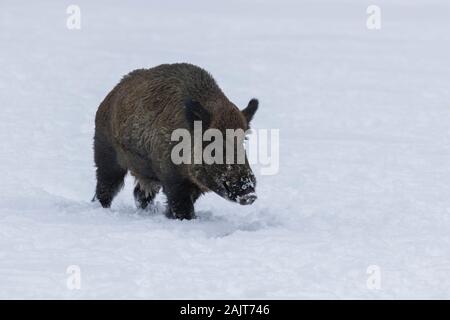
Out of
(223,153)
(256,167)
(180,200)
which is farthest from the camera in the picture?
(256,167)

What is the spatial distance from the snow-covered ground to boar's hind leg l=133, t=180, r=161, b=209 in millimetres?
226

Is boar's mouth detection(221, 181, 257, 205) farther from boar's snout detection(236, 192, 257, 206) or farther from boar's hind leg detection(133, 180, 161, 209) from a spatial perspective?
boar's hind leg detection(133, 180, 161, 209)

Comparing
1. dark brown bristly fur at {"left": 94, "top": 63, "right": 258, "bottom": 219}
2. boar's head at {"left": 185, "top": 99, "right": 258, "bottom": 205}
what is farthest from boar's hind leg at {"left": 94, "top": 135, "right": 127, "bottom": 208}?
boar's head at {"left": 185, "top": 99, "right": 258, "bottom": 205}

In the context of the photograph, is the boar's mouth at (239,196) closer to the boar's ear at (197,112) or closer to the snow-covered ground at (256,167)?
the snow-covered ground at (256,167)

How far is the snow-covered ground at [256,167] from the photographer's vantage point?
7.49 meters

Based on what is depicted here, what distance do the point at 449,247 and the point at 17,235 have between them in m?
3.51

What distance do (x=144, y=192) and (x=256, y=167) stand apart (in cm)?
344

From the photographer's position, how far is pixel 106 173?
11.2m

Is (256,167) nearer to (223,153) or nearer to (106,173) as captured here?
(106,173)

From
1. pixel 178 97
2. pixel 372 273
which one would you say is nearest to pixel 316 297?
pixel 372 273

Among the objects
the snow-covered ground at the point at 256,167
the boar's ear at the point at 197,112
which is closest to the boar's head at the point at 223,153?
the boar's ear at the point at 197,112

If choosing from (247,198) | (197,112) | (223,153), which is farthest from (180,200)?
(247,198)

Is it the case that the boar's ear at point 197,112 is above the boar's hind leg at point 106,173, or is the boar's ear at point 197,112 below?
above

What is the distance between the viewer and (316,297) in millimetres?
6867
